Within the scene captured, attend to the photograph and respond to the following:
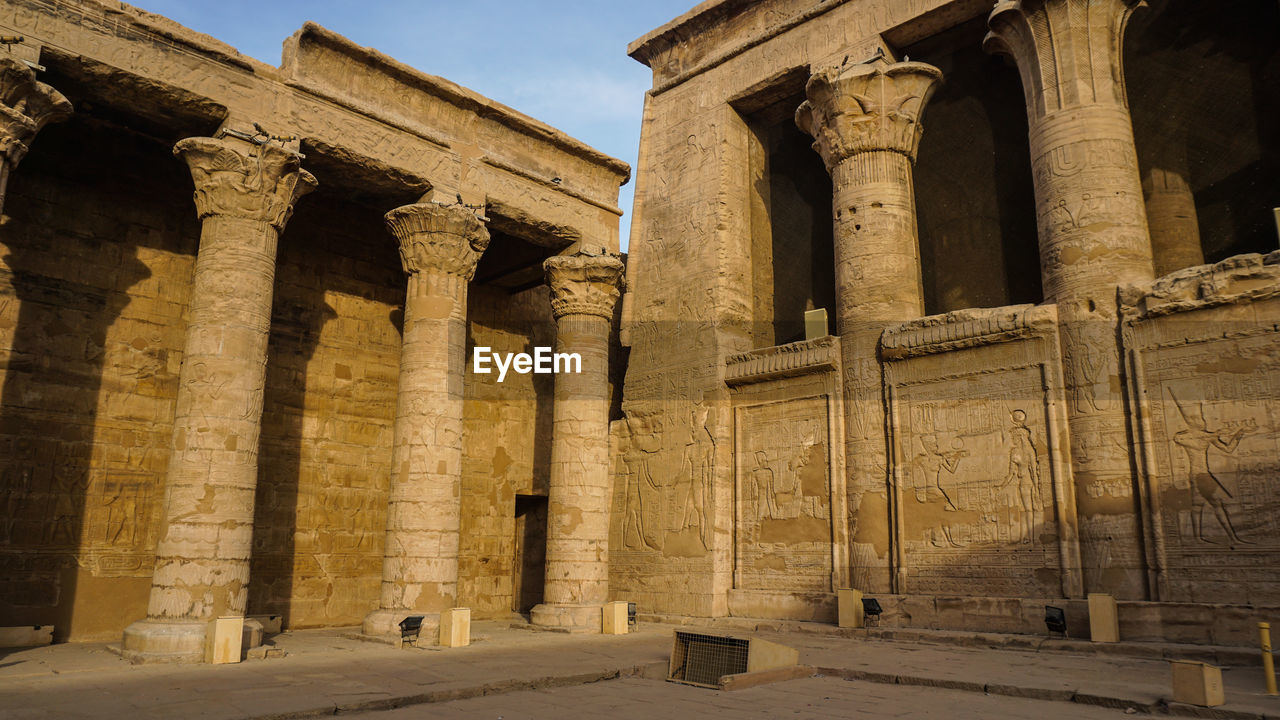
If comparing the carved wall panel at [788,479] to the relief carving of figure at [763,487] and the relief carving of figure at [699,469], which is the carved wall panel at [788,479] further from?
the relief carving of figure at [699,469]

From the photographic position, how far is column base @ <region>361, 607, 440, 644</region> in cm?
1023

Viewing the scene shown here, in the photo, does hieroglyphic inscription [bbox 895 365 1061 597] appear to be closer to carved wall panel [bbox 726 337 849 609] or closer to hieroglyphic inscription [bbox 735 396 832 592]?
carved wall panel [bbox 726 337 849 609]

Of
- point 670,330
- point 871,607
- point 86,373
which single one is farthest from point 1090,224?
point 86,373

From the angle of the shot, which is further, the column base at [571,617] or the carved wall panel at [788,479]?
the column base at [571,617]

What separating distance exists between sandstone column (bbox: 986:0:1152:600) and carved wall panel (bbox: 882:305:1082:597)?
0.24 m

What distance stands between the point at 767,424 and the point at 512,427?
523 centimetres

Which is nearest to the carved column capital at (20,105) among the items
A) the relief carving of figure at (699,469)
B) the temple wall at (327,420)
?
the temple wall at (327,420)

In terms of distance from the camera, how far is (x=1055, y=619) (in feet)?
28.9

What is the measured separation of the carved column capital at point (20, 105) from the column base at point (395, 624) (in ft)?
20.6

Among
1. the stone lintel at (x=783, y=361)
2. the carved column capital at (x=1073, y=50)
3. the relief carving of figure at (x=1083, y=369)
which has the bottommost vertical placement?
the relief carving of figure at (x=1083, y=369)

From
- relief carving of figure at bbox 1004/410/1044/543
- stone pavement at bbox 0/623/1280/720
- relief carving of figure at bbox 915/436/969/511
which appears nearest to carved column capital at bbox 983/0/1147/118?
relief carving of figure at bbox 1004/410/1044/543

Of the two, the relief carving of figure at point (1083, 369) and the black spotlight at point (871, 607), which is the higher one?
the relief carving of figure at point (1083, 369)

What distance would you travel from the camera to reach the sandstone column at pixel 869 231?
1141 centimetres

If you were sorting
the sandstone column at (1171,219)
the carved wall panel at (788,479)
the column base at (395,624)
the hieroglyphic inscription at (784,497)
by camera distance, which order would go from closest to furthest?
the column base at (395,624) < the carved wall panel at (788,479) < the hieroglyphic inscription at (784,497) < the sandstone column at (1171,219)
